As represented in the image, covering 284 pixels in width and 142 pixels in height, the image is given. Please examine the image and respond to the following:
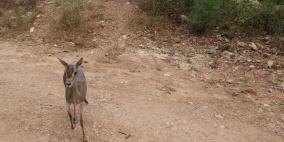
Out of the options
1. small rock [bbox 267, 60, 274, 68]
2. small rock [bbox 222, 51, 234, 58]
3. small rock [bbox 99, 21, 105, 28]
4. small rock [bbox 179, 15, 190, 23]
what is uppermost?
small rock [bbox 179, 15, 190, 23]

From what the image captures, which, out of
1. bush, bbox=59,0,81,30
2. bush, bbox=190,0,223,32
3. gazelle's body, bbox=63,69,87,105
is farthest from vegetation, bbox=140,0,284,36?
gazelle's body, bbox=63,69,87,105

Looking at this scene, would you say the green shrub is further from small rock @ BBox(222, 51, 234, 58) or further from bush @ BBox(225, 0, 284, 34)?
small rock @ BBox(222, 51, 234, 58)

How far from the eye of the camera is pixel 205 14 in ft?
30.8

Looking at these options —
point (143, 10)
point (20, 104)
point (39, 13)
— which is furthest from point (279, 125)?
point (39, 13)

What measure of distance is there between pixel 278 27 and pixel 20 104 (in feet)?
19.7

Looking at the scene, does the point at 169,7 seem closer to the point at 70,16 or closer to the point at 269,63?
the point at 70,16

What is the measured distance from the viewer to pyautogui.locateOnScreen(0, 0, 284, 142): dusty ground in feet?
20.5

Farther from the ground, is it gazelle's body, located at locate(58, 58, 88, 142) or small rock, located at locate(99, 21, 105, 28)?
small rock, located at locate(99, 21, 105, 28)

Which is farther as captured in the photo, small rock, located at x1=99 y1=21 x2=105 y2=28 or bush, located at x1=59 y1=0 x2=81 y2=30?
small rock, located at x1=99 y1=21 x2=105 y2=28

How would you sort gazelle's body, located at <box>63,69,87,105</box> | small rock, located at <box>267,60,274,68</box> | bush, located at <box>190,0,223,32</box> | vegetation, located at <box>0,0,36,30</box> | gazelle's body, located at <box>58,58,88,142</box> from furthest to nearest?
vegetation, located at <box>0,0,36,30</box>
bush, located at <box>190,0,223,32</box>
small rock, located at <box>267,60,274,68</box>
gazelle's body, located at <box>63,69,87,105</box>
gazelle's body, located at <box>58,58,88,142</box>

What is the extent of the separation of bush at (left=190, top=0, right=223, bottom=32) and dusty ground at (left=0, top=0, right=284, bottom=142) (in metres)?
0.99

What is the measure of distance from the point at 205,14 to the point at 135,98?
320 centimetres

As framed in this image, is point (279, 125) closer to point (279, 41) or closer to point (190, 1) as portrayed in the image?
point (279, 41)

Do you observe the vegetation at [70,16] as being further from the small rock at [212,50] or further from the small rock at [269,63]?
the small rock at [269,63]
